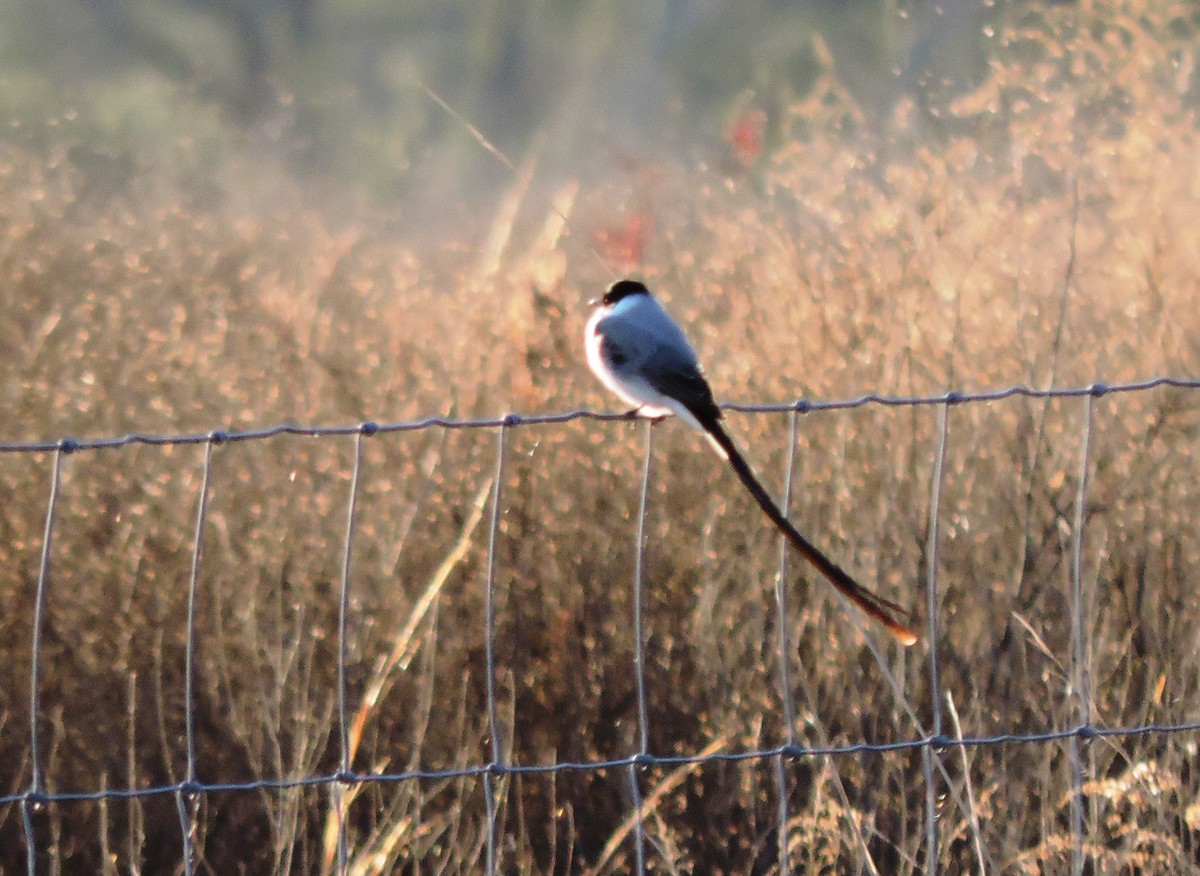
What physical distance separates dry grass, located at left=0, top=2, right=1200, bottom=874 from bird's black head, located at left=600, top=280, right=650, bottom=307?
191mm

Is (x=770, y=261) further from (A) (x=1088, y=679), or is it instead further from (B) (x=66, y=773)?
(B) (x=66, y=773)

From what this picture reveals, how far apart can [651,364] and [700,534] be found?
0.59 m

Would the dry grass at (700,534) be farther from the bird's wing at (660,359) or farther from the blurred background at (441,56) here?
the blurred background at (441,56)

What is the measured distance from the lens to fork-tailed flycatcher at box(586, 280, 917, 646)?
149 inches

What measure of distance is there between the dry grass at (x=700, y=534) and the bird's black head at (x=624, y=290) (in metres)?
0.19

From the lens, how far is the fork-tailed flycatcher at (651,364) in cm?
379

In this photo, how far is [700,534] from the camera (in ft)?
14.3

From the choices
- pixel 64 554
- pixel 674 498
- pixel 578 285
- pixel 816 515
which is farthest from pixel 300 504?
pixel 578 285

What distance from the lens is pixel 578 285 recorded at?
605 centimetres

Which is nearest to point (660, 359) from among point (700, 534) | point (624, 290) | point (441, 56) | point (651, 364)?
point (651, 364)

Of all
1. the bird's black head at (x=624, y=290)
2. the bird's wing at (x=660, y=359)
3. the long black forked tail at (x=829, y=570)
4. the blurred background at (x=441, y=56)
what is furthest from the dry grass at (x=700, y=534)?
the blurred background at (x=441, y=56)

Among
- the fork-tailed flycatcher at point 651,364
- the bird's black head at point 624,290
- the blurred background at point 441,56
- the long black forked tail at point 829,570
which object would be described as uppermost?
the blurred background at point 441,56

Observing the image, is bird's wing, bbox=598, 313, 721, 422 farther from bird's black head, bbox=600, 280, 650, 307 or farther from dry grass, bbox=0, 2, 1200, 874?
dry grass, bbox=0, 2, 1200, 874

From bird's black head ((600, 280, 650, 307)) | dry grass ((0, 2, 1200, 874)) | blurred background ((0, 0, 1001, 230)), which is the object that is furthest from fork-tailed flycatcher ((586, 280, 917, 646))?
blurred background ((0, 0, 1001, 230))
